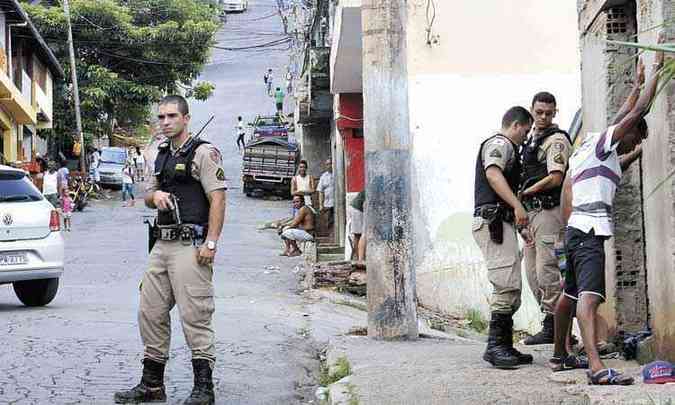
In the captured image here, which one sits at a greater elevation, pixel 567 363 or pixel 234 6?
pixel 234 6

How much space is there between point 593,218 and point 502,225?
1.06m

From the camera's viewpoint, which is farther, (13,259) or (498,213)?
(13,259)

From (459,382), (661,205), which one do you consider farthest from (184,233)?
(661,205)

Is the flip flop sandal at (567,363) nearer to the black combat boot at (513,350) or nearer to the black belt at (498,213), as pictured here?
the black combat boot at (513,350)

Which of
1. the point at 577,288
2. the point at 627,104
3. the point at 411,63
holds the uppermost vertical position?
the point at 411,63

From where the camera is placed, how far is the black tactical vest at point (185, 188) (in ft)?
22.0

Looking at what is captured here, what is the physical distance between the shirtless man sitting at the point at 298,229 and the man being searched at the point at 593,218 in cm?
1389

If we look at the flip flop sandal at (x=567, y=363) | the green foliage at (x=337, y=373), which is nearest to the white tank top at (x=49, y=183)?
the green foliage at (x=337, y=373)

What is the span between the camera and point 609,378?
19.2 ft

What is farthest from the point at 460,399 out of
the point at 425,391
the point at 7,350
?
the point at 7,350

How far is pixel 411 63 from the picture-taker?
45.7ft

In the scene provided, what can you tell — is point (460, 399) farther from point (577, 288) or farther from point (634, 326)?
point (634, 326)

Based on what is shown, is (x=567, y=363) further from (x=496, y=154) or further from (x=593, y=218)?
(x=496, y=154)

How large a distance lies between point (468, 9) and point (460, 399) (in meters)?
8.95
